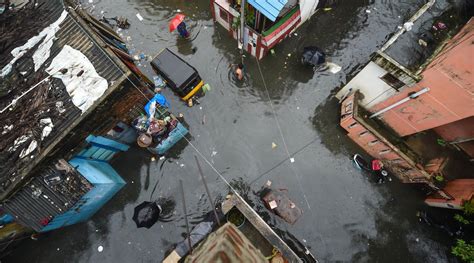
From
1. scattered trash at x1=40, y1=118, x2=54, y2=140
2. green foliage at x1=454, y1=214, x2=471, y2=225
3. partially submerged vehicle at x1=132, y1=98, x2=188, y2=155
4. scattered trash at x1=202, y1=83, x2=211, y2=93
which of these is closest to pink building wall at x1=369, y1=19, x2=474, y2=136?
green foliage at x1=454, y1=214, x2=471, y2=225

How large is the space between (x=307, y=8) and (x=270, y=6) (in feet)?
16.1

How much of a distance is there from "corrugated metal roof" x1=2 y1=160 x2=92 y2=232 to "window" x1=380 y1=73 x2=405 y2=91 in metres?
14.0

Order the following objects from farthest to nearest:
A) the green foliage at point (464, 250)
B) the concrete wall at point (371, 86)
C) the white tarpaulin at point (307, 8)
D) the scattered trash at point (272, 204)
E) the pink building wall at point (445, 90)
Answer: the white tarpaulin at point (307, 8)
the scattered trash at point (272, 204)
the concrete wall at point (371, 86)
the green foliage at point (464, 250)
the pink building wall at point (445, 90)

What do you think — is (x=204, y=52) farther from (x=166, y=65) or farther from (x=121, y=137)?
(x=121, y=137)

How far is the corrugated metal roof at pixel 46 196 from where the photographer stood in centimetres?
1173

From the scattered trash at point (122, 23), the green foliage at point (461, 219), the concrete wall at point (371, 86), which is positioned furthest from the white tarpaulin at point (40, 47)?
the green foliage at point (461, 219)

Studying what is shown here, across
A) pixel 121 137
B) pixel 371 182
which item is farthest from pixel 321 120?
pixel 121 137

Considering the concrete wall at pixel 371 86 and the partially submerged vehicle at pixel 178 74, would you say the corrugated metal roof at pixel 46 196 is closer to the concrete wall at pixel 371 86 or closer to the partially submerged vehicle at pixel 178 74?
the partially submerged vehicle at pixel 178 74

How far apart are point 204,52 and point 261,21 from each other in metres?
4.48

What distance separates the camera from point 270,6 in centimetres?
1335

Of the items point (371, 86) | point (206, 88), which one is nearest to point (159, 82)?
point (206, 88)

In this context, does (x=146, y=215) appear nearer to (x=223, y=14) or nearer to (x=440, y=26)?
(x=223, y=14)

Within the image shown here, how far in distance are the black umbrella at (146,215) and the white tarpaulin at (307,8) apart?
13504 mm

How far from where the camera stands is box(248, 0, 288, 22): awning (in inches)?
522
